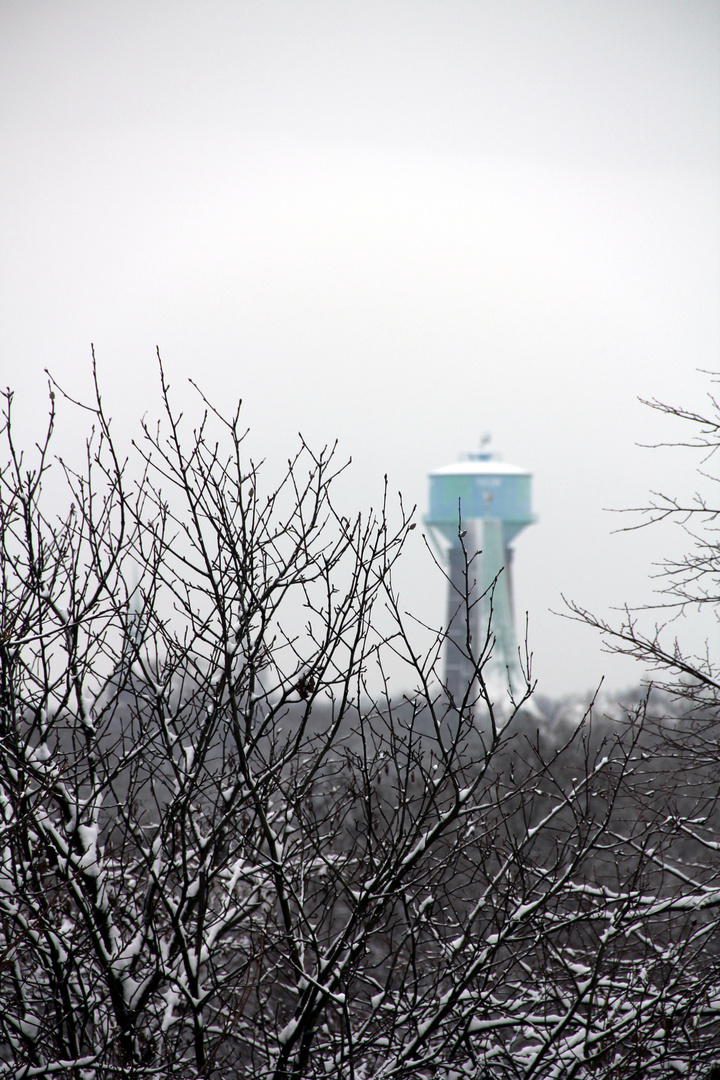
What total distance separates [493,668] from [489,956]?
6563 centimetres

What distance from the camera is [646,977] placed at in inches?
158

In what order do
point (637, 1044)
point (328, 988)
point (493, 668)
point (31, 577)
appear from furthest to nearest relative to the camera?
point (493, 668) < point (31, 577) < point (637, 1044) < point (328, 988)

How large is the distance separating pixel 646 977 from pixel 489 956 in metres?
1.08

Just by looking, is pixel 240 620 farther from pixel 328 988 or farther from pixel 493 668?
pixel 493 668

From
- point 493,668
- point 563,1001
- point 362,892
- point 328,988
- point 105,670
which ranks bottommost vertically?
point 493,668

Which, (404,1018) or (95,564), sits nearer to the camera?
(404,1018)

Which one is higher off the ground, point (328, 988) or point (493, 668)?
point (328, 988)

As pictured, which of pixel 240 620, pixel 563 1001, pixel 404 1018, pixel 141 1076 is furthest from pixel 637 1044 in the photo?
pixel 240 620

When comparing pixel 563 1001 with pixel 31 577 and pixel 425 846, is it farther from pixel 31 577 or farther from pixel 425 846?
pixel 31 577

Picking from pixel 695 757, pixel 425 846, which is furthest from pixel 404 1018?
pixel 695 757

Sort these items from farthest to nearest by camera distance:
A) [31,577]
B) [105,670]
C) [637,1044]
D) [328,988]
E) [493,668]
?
[493,668] < [105,670] < [31,577] < [637,1044] < [328,988]

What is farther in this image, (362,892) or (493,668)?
(493,668)

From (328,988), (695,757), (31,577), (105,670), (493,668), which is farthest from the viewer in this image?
(493,668)

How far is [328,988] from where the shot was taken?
312cm
